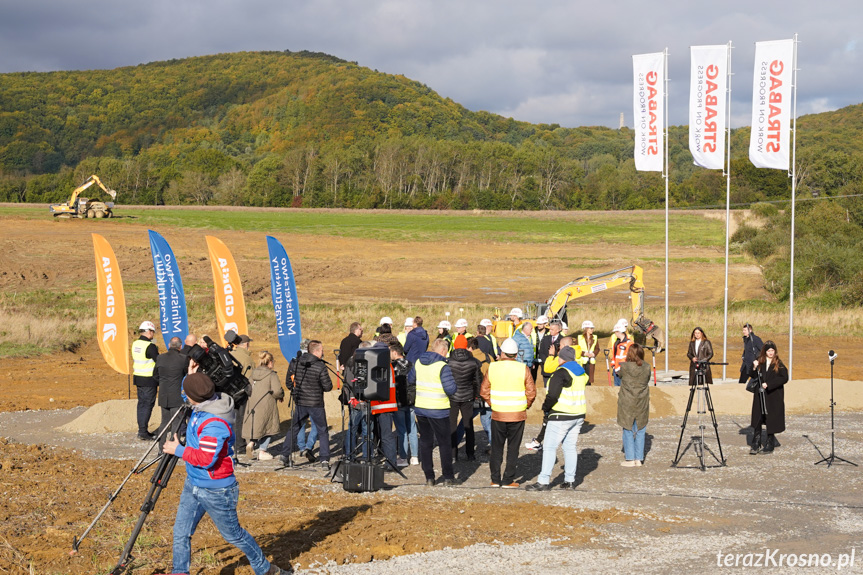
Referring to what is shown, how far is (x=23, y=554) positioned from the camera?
744 cm

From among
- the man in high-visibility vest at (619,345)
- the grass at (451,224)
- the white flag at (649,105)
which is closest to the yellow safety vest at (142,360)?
the man in high-visibility vest at (619,345)

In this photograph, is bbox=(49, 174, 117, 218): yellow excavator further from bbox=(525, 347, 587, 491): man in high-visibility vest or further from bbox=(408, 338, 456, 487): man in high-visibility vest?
bbox=(525, 347, 587, 491): man in high-visibility vest

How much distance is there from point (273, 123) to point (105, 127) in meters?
42.2

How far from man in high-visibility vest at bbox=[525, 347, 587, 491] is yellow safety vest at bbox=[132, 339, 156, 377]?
683cm

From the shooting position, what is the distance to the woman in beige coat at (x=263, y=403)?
496 inches

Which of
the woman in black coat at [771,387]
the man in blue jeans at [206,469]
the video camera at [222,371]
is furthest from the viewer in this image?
the woman in black coat at [771,387]

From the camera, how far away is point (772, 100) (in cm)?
1925

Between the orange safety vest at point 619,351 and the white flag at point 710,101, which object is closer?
the orange safety vest at point 619,351

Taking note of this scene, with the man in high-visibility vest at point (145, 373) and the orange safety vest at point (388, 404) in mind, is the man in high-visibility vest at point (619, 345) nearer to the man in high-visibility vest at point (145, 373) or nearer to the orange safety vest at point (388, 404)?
the orange safety vest at point (388, 404)

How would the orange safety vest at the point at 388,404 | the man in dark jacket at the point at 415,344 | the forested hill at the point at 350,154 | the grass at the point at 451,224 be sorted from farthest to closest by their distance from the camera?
the forested hill at the point at 350,154 → the grass at the point at 451,224 → the man in dark jacket at the point at 415,344 → the orange safety vest at the point at 388,404

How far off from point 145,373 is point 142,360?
27 centimetres

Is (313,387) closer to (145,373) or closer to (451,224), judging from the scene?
(145,373)

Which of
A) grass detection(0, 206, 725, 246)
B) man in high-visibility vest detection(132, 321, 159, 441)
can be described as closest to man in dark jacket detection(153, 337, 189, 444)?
man in high-visibility vest detection(132, 321, 159, 441)

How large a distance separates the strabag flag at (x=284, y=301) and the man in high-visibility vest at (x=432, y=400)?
26.8 feet
